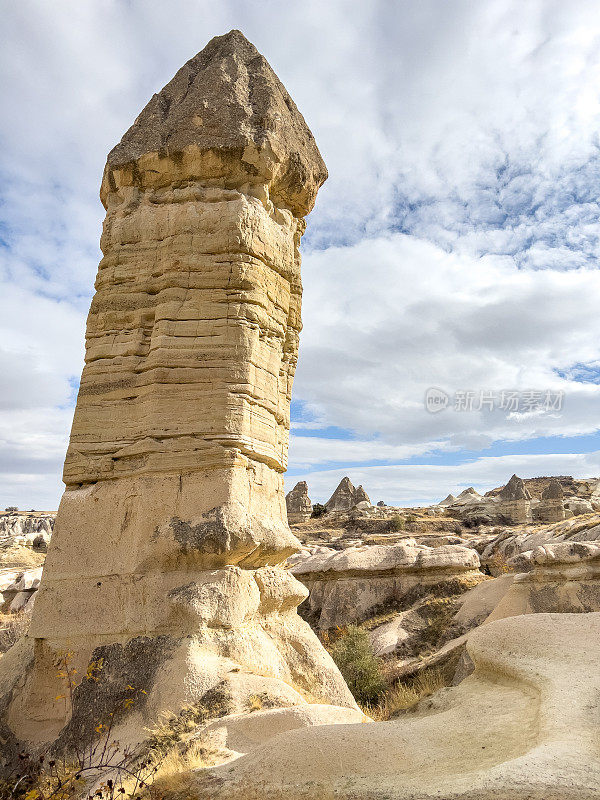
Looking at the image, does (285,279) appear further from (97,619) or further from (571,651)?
(571,651)

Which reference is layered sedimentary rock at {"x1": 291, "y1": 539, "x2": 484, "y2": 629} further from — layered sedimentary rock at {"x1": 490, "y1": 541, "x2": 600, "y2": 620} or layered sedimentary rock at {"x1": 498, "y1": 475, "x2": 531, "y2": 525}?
layered sedimentary rock at {"x1": 498, "y1": 475, "x2": 531, "y2": 525}

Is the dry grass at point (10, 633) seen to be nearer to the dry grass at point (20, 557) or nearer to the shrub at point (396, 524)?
the dry grass at point (20, 557)

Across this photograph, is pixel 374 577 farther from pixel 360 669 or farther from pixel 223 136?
pixel 223 136

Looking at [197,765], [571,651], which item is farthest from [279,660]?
[571,651]

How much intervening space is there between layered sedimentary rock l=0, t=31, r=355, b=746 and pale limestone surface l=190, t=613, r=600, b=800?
56.4 inches

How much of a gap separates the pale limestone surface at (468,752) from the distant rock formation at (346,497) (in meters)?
48.7

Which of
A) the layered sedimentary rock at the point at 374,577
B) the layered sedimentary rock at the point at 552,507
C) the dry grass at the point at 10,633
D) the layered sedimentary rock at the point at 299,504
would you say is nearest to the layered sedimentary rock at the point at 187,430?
the dry grass at the point at 10,633

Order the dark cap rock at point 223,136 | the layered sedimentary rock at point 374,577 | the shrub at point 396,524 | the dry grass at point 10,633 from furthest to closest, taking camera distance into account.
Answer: the shrub at point 396,524 → the layered sedimentary rock at point 374,577 → the dry grass at point 10,633 → the dark cap rock at point 223,136

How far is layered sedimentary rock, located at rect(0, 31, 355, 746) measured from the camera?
214 inches

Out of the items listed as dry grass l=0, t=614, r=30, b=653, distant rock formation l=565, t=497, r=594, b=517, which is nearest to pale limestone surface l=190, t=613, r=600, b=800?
dry grass l=0, t=614, r=30, b=653

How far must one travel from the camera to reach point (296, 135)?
7.87 metres

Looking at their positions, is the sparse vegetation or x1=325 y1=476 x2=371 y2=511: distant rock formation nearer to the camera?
the sparse vegetation

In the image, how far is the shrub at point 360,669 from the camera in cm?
966

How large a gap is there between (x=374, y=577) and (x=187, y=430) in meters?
10.6
